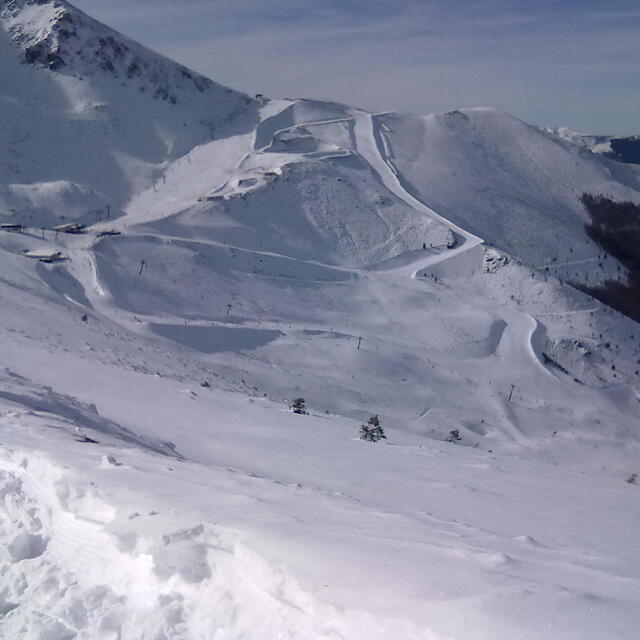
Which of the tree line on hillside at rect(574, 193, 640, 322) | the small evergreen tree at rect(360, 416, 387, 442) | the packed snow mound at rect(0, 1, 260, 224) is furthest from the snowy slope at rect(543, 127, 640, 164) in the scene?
the small evergreen tree at rect(360, 416, 387, 442)

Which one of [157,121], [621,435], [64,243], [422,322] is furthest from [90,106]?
[621,435]

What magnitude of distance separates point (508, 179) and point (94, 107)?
39626 mm

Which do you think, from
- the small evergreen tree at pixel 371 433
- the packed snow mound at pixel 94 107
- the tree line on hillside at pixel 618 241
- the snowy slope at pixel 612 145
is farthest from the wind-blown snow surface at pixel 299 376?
the snowy slope at pixel 612 145

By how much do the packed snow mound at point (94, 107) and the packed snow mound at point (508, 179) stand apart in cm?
1795

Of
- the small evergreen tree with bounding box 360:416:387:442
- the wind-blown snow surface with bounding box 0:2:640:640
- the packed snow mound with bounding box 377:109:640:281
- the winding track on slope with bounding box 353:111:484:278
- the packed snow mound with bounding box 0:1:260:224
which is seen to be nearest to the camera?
the wind-blown snow surface with bounding box 0:2:640:640

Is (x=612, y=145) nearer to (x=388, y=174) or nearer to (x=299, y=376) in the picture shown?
(x=388, y=174)

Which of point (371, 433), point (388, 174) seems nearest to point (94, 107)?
point (388, 174)

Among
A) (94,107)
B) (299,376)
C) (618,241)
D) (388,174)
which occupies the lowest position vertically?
(299,376)

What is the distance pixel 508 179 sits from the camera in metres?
65.6

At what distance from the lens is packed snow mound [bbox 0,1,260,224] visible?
61.2m

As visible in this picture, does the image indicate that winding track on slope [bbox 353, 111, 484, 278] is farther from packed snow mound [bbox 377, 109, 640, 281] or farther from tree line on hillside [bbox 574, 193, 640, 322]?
tree line on hillside [bbox 574, 193, 640, 322]

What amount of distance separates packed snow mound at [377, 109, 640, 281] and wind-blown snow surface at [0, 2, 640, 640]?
0.35 meters

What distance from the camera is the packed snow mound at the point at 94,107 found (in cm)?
6122

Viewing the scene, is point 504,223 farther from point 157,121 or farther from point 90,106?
point 90,106
